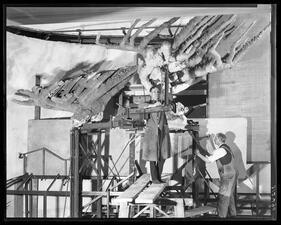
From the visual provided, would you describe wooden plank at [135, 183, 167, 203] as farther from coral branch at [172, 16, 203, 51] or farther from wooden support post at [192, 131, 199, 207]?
coral branch at [172, 16, 203, 51]

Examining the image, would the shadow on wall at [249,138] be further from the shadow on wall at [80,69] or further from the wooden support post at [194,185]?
the shadow on wall at [80,69]

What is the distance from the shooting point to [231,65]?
12.5ft

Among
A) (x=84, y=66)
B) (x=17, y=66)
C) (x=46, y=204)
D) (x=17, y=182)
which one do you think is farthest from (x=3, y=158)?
(x=84, y=66)

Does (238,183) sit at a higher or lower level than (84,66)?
lower

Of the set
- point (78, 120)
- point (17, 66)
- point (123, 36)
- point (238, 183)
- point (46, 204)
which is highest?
point (123, 36)

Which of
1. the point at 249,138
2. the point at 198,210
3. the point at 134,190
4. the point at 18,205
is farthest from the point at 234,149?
the point at 18,205

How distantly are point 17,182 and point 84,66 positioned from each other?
1276mm

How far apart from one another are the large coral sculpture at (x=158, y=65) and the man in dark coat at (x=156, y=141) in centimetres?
25

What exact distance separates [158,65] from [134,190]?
1.18m

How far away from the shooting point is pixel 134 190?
3566 mm

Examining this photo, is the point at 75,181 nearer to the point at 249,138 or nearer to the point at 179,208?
the point at 179,208

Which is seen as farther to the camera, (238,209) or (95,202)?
(95,202)

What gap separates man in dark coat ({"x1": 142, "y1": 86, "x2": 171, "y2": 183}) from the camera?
3.81 meters

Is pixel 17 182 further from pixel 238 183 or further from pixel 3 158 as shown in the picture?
pixel 238 183
